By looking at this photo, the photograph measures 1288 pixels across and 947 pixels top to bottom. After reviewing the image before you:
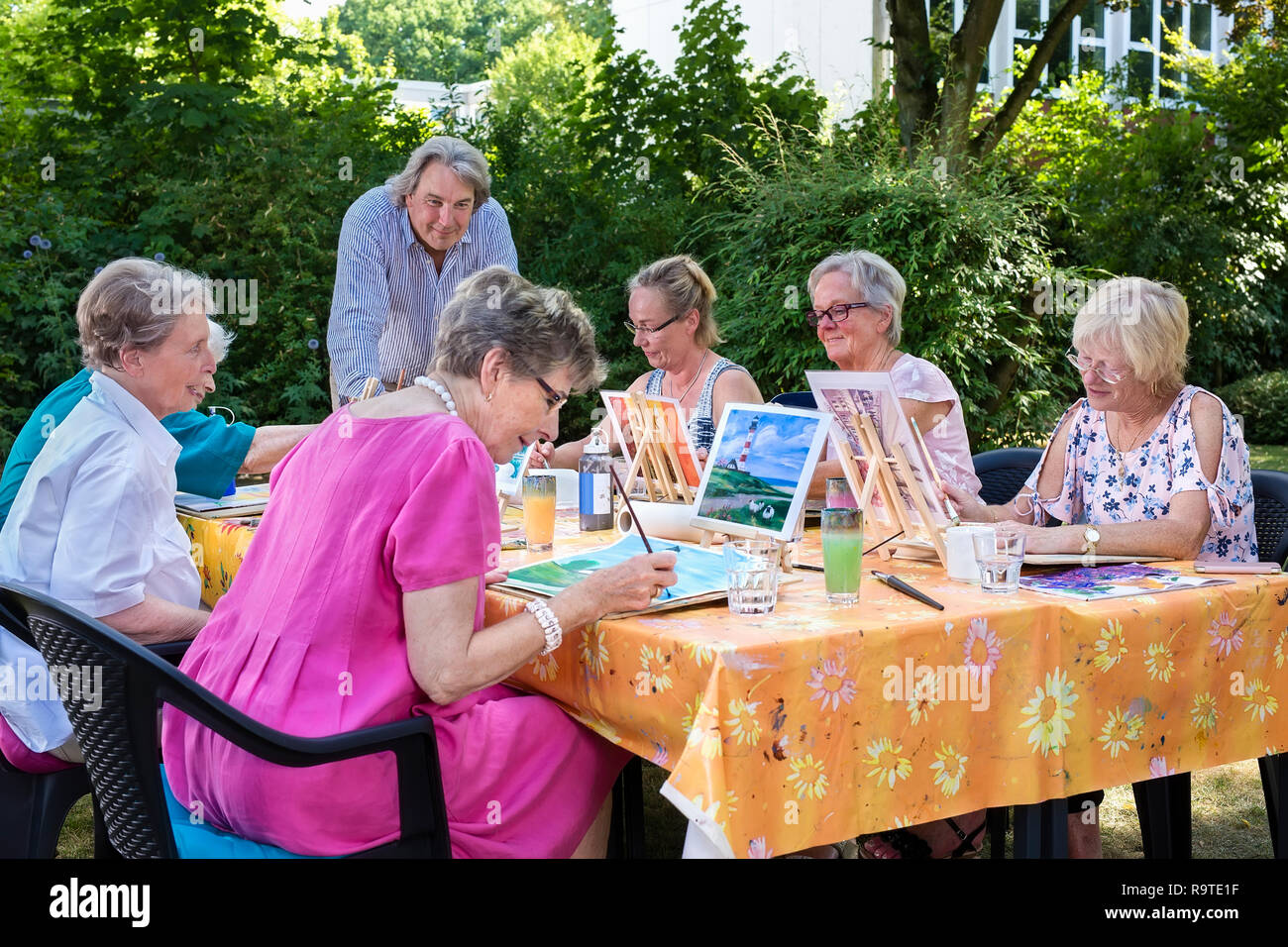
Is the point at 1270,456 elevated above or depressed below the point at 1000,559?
below

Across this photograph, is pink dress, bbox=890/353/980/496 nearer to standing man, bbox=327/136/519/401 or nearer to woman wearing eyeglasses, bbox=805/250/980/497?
woman wearing eyeglasses, bbox=805/250/980/497

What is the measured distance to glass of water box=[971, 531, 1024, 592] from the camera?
2.10 meters

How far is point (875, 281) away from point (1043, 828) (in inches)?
75.2

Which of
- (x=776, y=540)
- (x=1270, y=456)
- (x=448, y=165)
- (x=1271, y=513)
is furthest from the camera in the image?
(x=1270, y=456)

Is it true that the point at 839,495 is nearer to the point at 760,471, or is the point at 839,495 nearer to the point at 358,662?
the point at 760,471

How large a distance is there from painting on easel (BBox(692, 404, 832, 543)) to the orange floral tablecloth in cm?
27

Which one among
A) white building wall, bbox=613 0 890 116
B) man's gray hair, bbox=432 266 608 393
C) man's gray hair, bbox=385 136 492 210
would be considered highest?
white building wall, bbox=613 0 890 116

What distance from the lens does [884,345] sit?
141 inches

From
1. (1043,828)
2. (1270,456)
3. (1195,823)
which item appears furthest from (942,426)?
(1270,456)

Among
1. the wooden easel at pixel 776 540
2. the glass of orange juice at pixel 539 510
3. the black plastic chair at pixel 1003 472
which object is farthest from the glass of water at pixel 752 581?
the black plastic chair at pixel 1003 472

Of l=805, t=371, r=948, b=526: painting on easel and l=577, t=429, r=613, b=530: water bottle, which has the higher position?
l=805, t=371, r=948, b=526: painting on easel

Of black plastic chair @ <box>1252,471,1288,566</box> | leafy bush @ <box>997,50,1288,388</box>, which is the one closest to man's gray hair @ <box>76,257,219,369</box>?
black plastic chair @ <box>1252,471,1288,566</box>
